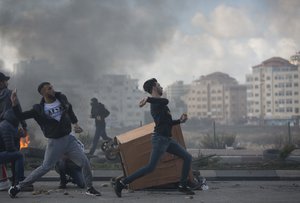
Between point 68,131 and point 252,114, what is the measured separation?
12303cm

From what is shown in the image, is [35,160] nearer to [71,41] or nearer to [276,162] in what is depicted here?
[276,162]

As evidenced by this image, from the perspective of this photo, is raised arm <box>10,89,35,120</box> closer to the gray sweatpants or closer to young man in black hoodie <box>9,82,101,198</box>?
young man in black hoodie <box>9,82,101,198</box>

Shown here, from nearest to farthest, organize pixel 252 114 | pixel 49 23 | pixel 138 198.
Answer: pixel 138 198, pixel 49 23, pixel 252 114

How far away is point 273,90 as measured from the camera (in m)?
126

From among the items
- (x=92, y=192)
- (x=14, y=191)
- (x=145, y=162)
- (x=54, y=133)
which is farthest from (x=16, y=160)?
(x=145, y=162)

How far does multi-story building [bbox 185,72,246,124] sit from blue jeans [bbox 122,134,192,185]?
132m

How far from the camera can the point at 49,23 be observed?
34.5 m

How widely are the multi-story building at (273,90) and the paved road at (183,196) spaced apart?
10719 cm

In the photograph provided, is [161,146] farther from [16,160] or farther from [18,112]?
[16,160]

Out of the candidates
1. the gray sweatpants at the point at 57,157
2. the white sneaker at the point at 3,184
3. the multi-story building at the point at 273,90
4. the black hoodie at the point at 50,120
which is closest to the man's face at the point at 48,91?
the black hoodie at the point at 50,120

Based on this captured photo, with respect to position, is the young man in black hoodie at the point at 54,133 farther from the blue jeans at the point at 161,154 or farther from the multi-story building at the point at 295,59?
the multi-story building at the point at 295,59

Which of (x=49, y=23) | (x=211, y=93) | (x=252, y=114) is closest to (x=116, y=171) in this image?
(x=49, y=23)

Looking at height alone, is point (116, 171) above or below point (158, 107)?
below

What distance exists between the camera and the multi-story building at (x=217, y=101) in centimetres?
14188
